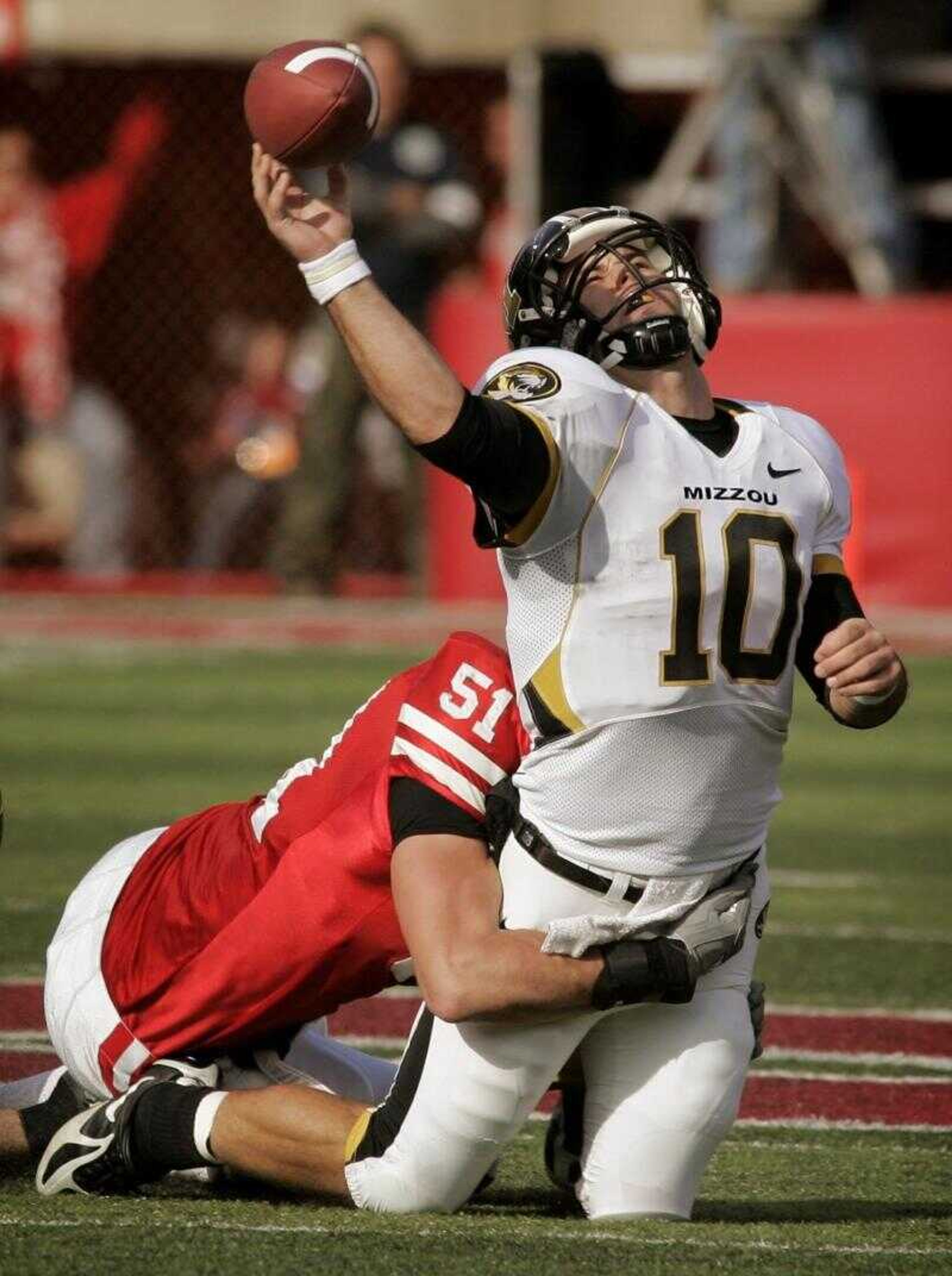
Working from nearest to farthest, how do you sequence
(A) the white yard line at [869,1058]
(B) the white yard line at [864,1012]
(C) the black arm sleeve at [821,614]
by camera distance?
(C) the black arm sleeve at [821,614] < (A) the white yard line at [869,1058] < (B) the white yard line at [864,1012]

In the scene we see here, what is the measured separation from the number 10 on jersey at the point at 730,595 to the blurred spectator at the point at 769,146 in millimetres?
10293

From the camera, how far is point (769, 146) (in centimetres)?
1462

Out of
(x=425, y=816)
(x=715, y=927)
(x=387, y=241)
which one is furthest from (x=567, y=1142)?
(x=387, y=241)

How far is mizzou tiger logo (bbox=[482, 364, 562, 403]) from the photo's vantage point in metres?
3.93

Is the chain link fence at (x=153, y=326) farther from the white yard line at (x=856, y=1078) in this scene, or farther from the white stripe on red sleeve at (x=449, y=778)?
the white stripe on red sleeve at (x=449, y=778)

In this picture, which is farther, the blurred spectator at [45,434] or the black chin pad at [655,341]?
the blurred spectator at [45,434]

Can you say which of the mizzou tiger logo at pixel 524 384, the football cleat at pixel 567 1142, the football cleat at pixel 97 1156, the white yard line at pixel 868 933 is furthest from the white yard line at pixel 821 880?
the mizzou tiger logo at pixel 524 384

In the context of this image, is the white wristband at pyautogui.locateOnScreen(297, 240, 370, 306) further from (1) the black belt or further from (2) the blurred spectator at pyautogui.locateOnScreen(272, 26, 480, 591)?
(2) the blurred spectator at pyautogui.locateOnScreen(272, 26, 480, 591)

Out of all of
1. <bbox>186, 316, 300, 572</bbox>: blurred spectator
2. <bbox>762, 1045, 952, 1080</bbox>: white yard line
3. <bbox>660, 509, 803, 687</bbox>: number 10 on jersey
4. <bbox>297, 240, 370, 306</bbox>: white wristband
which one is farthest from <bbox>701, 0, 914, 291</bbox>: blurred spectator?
<bbox>297, 240, 370, 306</bbox>: white wristband

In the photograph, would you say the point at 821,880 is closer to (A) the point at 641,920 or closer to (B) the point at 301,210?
(A) the point at 641,920

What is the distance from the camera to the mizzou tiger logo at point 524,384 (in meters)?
3.93

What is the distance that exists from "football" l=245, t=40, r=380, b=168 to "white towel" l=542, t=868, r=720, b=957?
3.89 feet

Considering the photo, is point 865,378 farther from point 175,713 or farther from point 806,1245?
point 806,1245

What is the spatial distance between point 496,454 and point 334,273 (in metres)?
0.37
